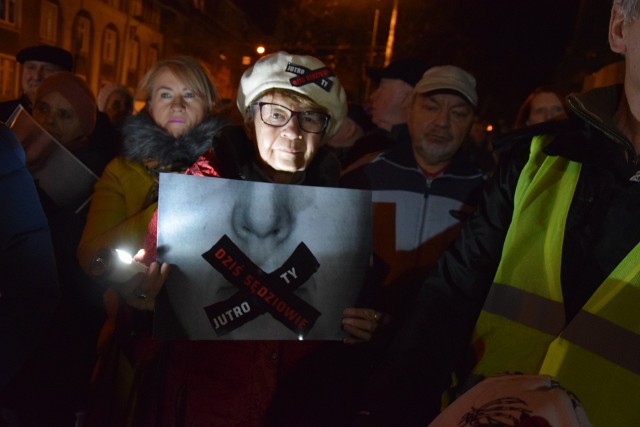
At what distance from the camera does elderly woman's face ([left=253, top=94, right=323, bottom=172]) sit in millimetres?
2166

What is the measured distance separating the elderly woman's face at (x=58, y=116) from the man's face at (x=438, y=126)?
2204 millimetres

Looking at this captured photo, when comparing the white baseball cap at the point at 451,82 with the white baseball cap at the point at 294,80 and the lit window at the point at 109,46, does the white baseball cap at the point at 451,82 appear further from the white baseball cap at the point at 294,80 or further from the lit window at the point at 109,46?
the lit window at the point at 109,46

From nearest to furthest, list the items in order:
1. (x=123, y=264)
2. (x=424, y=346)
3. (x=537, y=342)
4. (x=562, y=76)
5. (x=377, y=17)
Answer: (x=537, y=342)
(x=424, y=346)
(x=123, y=264)
(x=562, y=76)
(x=377, y=17)

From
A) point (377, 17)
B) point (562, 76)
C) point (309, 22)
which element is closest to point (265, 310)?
point (562, 76)

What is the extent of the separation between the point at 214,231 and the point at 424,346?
0.72 metres

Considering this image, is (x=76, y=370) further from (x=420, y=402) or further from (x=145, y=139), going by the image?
(x=420, y=402)

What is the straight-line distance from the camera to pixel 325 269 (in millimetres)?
1927

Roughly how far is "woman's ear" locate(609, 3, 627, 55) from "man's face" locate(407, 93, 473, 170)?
1.61 meters

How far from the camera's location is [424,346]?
157cm

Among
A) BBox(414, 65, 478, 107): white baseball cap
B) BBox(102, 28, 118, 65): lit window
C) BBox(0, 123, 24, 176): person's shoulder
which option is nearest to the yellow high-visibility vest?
BBox(0, 123, 24, 176): person's shoulder

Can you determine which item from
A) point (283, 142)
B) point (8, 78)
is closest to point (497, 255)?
point (283, 142)

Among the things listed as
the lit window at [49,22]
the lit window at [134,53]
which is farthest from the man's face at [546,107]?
the lit window at [134,53]

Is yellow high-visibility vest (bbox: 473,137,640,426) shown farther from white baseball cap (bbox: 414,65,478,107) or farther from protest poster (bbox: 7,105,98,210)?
protest poster (bbox: 7,105,98,210)

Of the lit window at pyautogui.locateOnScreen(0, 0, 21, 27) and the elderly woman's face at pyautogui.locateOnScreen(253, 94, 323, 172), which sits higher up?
the lit window at pyautogui.locateOnScreen(0, 0, 21, 27)
